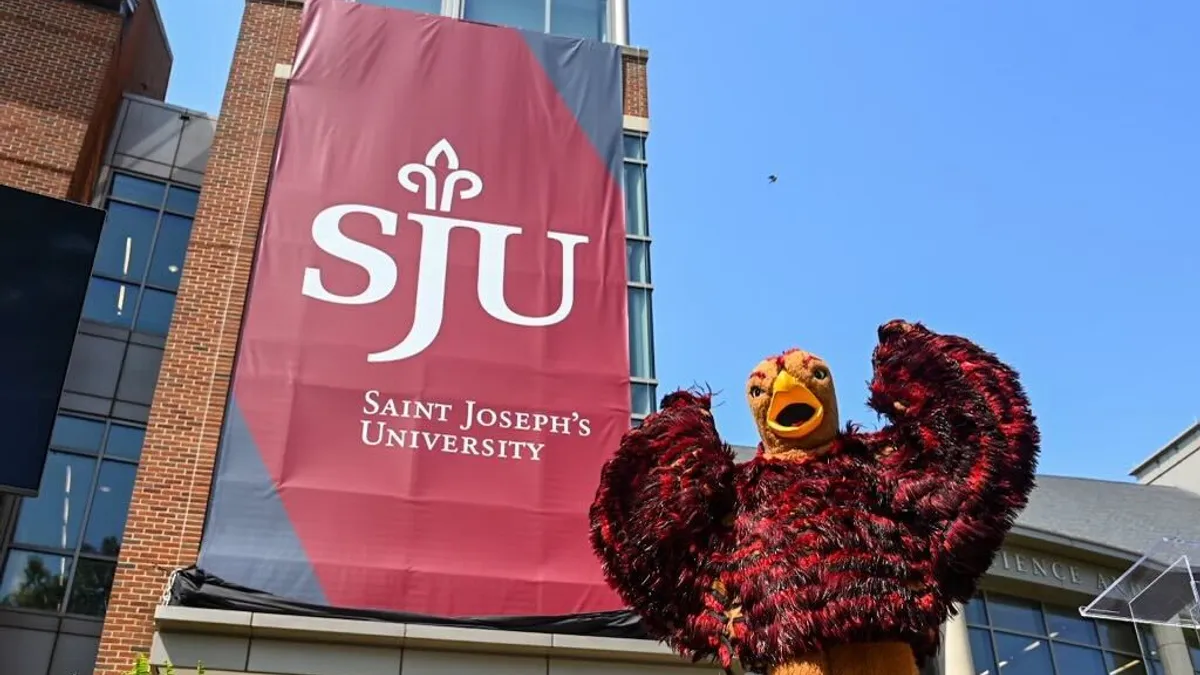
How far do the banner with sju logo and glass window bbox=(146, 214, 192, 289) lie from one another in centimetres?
242

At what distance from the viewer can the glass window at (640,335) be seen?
39.4 ft

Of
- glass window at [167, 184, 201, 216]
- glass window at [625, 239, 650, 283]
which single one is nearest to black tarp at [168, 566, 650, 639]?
glass window at [625, 239, 650, 283]

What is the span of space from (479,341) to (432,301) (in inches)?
25.5

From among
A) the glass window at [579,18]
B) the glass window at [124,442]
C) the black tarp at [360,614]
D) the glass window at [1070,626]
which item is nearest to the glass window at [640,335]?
the black tarp at [360,614]

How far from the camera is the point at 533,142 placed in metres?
13.0

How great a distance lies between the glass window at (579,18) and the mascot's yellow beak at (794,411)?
33.3 ft

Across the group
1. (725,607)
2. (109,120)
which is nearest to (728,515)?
(725,607)

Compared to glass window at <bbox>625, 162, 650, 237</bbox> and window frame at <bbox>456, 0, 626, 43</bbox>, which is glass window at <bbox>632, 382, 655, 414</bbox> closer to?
glass window at <bbox>625, 162, 650, 237</bbox>

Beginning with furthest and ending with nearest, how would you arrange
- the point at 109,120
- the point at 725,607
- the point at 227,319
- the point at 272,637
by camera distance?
the point at 109,120 < the point at 227,319 < the point at 272,637 < the point at 725,607

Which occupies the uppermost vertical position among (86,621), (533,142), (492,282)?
(533,142)

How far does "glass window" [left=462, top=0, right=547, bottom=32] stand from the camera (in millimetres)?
14680

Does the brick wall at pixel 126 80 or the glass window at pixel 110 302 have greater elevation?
the brick wall at pixel 126 80

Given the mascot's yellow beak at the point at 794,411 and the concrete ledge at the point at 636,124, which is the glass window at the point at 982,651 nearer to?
the concrete ledge at the point at 636,124

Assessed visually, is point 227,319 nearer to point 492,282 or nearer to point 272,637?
point 492,282
